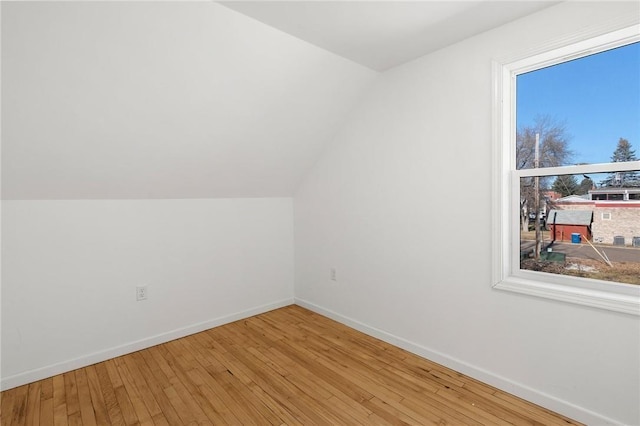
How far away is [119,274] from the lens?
254cm

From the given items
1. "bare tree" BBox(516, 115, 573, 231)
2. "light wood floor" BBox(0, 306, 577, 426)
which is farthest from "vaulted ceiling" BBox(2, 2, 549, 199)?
"light wood floor" BBox(0, 306, 577, 426)

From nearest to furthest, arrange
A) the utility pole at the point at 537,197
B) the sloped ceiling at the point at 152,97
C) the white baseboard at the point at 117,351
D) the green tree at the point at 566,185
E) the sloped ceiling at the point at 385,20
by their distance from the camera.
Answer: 1. the sloped ceiling at the point at 152,97
2. the sloped ceiling at the point at 385,20
3. the green tree at the point at 566,185
4. the utility pole at the point at 537,197
5. the white baseboard at the point at 117,351

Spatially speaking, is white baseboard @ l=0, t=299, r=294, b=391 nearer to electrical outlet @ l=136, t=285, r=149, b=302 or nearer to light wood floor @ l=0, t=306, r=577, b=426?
light wood floor @ l=0, t=306, r=577, b=426

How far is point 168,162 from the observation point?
248 cm

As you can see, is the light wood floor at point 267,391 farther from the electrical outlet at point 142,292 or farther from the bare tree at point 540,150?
the bare tree at point 540,150

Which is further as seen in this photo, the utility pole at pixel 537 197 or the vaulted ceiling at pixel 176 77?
the utility pole at pixel 537 197

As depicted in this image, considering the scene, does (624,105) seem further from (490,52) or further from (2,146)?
(2,146)

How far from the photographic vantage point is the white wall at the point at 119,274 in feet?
7.11

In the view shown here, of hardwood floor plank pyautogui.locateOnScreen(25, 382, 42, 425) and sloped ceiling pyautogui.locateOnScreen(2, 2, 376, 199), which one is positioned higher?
sloped ceiling pyautogui.locateOnScreen(2, 2, 376, 199)

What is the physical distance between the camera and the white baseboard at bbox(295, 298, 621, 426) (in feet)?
5.64

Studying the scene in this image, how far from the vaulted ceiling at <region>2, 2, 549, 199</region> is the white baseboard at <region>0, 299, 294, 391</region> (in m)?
1.19

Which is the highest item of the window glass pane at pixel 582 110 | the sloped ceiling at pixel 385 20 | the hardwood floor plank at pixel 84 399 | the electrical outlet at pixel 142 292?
the sloped ceiling at pixel 385 20

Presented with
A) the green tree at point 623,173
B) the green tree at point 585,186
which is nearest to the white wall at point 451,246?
the green tree at point 585,186

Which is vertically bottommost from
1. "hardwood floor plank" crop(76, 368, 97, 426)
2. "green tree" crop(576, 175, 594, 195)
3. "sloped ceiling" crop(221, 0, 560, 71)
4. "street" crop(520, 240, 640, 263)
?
"hardwood floor plank" crop(76, 368, 97, 426)
